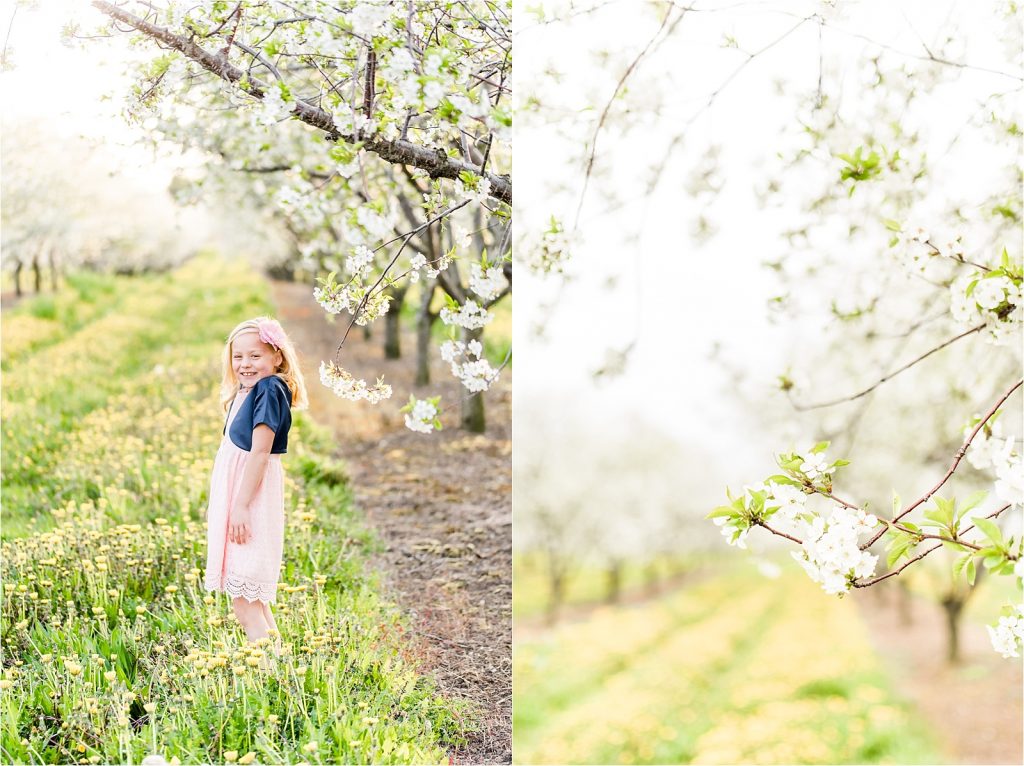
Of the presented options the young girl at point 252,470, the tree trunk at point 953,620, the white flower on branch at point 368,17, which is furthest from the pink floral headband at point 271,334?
the tree trunk at point 953,620

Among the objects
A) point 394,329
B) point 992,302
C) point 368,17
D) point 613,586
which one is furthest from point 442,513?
point 613,586

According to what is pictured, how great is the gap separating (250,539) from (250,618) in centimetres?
24

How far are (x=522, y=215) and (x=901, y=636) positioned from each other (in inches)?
351

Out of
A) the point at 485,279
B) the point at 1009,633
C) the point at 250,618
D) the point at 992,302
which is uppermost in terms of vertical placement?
the point at 485,279

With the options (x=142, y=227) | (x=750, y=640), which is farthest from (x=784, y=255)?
(x=750, y=640)

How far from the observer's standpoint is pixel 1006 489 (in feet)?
3.85

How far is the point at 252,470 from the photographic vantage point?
6.33ft

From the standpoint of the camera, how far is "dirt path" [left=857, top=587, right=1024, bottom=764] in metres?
5.26

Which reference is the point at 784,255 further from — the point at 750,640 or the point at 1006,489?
the point at 750,640

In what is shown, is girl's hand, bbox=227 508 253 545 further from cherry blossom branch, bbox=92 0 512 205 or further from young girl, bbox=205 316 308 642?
cherry blossom branch, bbox=92 0 512 205

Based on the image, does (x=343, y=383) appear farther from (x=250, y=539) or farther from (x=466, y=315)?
(x=250, y=539)

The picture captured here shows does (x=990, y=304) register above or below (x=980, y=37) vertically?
below

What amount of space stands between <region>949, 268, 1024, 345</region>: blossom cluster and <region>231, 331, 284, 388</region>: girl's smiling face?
1549 mm

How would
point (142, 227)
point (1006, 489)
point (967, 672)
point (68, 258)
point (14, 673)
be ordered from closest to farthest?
1. point (1006, 489)
2. point (14, 673)
3. point (68, 258)
4. point (142, 227)
5. point (967, 672)
